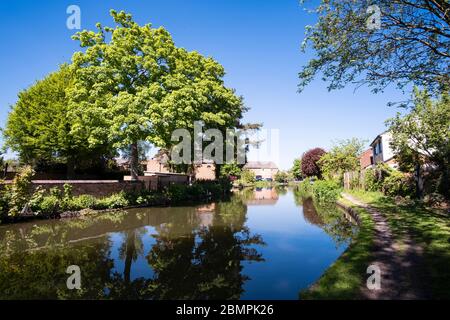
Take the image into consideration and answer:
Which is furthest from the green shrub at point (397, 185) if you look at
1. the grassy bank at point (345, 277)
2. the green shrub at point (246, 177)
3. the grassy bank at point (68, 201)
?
the green shrub at point (246, 177)

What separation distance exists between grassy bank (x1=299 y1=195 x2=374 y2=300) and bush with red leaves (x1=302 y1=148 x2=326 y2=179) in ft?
136

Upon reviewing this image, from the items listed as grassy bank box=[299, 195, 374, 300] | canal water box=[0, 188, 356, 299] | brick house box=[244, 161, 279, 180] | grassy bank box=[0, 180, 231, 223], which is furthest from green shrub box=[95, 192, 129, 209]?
brick house box=[244, 161, 279, 180]

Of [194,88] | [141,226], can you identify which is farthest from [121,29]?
[141,226]

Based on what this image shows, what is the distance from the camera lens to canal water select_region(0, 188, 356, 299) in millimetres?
6105

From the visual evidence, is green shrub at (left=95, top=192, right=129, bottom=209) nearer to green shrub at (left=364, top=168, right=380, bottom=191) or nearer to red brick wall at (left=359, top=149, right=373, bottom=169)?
green shrub at (left=364, top=168, right=380, bottom=191)

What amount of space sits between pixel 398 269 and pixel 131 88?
19.1 m

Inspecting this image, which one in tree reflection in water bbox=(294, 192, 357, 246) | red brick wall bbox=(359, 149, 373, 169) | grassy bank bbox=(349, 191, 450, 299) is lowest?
tree reflection in water bbox=(294, 192, 357, 246)

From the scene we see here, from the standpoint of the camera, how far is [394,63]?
9.46 metres

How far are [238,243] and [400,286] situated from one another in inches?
227

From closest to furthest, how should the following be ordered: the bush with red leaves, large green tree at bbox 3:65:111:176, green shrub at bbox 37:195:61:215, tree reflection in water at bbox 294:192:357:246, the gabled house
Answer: tree reflection in water at bbox 294:192:357:246 < green shrub at bbox 37:195:61:215 < large green tree at bbox 3:65:111:176 < the gabled house < the bush with red leaves

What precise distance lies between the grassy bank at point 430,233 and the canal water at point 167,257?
1.90 m

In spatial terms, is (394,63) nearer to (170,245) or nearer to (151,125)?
(170,245)

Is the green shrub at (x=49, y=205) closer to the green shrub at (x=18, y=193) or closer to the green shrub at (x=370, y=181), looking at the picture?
the green shrub at (x=18, y=193)

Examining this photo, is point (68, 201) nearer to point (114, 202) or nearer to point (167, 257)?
point (114, 202)
